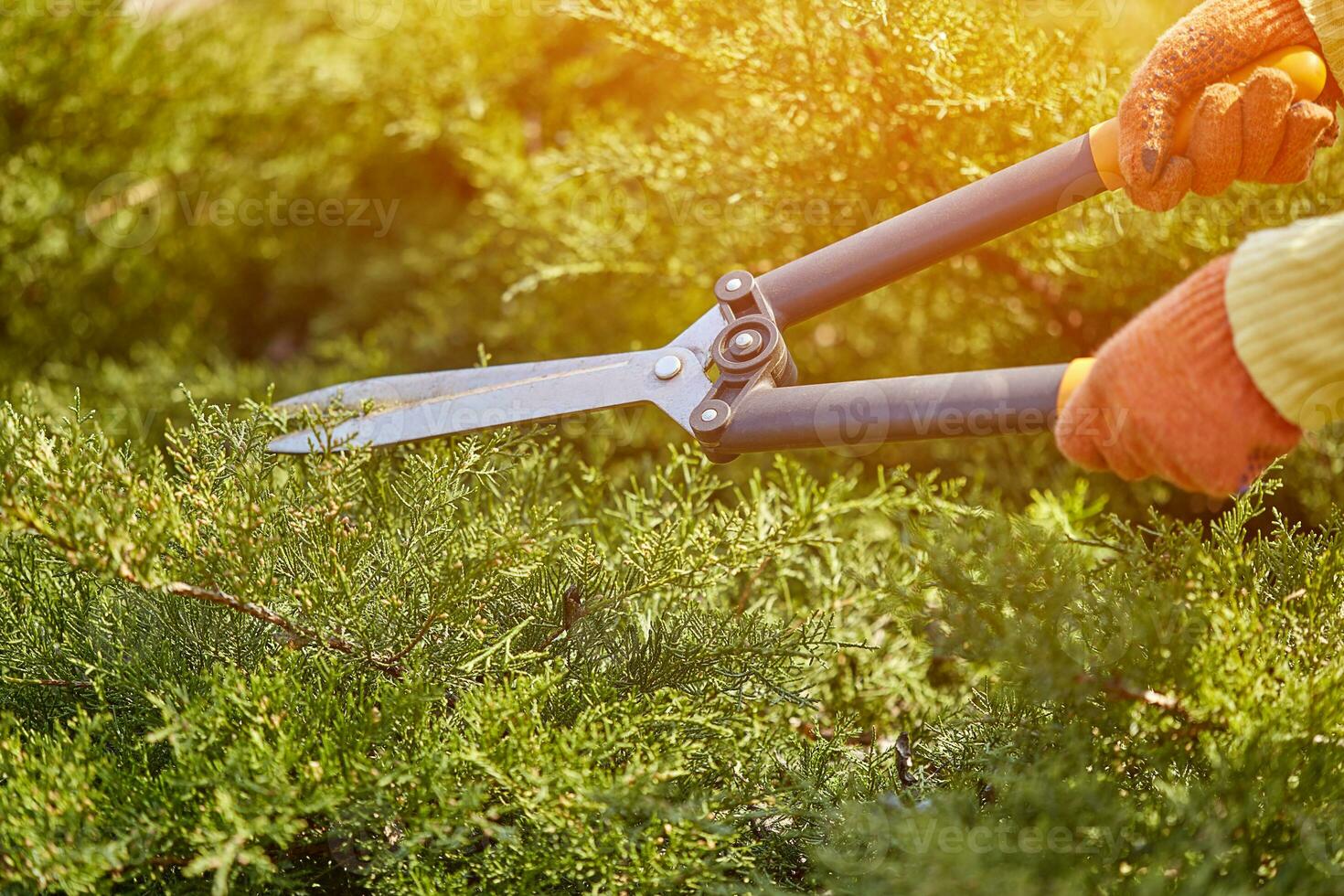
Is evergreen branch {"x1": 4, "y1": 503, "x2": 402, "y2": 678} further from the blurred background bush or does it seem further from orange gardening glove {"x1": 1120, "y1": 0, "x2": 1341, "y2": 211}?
orange gardening glove {"x1": 1120, "y1": 0, "x2": 1341, "y2": 211}

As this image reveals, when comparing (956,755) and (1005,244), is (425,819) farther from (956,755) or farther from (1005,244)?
(1005,244)

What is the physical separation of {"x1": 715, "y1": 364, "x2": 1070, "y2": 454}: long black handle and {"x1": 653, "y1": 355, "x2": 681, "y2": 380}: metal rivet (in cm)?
13

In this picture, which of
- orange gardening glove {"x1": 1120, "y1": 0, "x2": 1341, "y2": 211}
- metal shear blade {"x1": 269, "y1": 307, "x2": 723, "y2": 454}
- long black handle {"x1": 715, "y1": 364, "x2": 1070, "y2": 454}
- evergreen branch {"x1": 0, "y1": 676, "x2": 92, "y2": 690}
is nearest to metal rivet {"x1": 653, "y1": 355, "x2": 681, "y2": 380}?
metal shear blade {"x1": 269, "y1": 307, "x2": 723, "y2": 454}

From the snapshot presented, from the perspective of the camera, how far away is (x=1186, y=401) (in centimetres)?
94

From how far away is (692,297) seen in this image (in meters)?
2.41

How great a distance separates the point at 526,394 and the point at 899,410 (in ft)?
1.69

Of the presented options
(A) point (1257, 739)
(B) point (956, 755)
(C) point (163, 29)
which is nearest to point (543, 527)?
(B) point (956, 755)

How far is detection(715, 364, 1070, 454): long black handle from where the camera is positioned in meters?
1.04

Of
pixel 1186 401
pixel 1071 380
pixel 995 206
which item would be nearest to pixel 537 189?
pixel 995 206

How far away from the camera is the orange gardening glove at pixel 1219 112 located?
1209mm

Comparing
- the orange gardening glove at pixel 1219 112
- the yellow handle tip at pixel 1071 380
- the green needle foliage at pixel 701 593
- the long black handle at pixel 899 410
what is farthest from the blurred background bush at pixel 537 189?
the yellow handle tip at pixel 1071 380

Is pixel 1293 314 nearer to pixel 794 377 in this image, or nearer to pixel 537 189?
pixel 794 377

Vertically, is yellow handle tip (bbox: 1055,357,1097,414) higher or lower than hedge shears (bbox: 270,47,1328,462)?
lower

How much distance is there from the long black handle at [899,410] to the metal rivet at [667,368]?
130 millimetres
